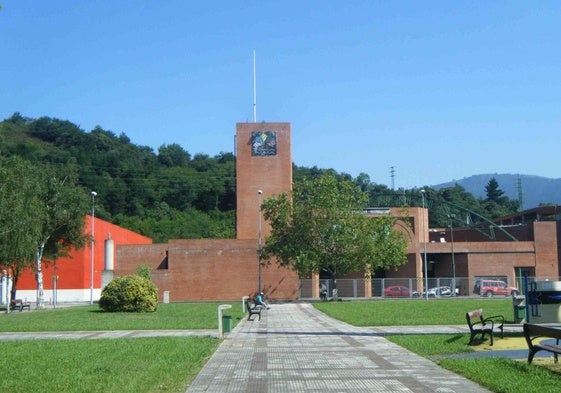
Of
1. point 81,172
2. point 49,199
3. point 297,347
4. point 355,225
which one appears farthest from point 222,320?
point 81,172

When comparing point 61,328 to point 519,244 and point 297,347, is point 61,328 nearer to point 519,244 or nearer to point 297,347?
point 297,347

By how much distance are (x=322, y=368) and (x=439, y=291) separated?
52220 millimetres

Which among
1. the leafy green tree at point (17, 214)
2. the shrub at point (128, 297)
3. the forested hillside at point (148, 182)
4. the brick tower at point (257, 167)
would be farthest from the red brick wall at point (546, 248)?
the leafy green tree at point (17, 214)

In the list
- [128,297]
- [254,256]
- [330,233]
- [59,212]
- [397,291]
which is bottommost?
[397,291]

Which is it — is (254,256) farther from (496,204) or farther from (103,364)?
(496,204)

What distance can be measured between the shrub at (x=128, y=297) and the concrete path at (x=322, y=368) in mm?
20767

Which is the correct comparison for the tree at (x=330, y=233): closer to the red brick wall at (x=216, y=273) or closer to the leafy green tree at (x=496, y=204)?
the red brick wall at (x=216, y=273)

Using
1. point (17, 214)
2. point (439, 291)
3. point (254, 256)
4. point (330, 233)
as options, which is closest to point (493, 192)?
point (439, 291)

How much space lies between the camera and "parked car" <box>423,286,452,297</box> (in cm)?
6388

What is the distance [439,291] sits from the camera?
64125 millimetres

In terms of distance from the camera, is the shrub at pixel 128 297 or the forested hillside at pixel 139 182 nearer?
the shrub at pixel 128 297

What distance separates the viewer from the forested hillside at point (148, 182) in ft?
377

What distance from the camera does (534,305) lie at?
20.2 m

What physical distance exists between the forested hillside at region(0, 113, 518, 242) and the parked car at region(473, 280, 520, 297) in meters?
43.1
